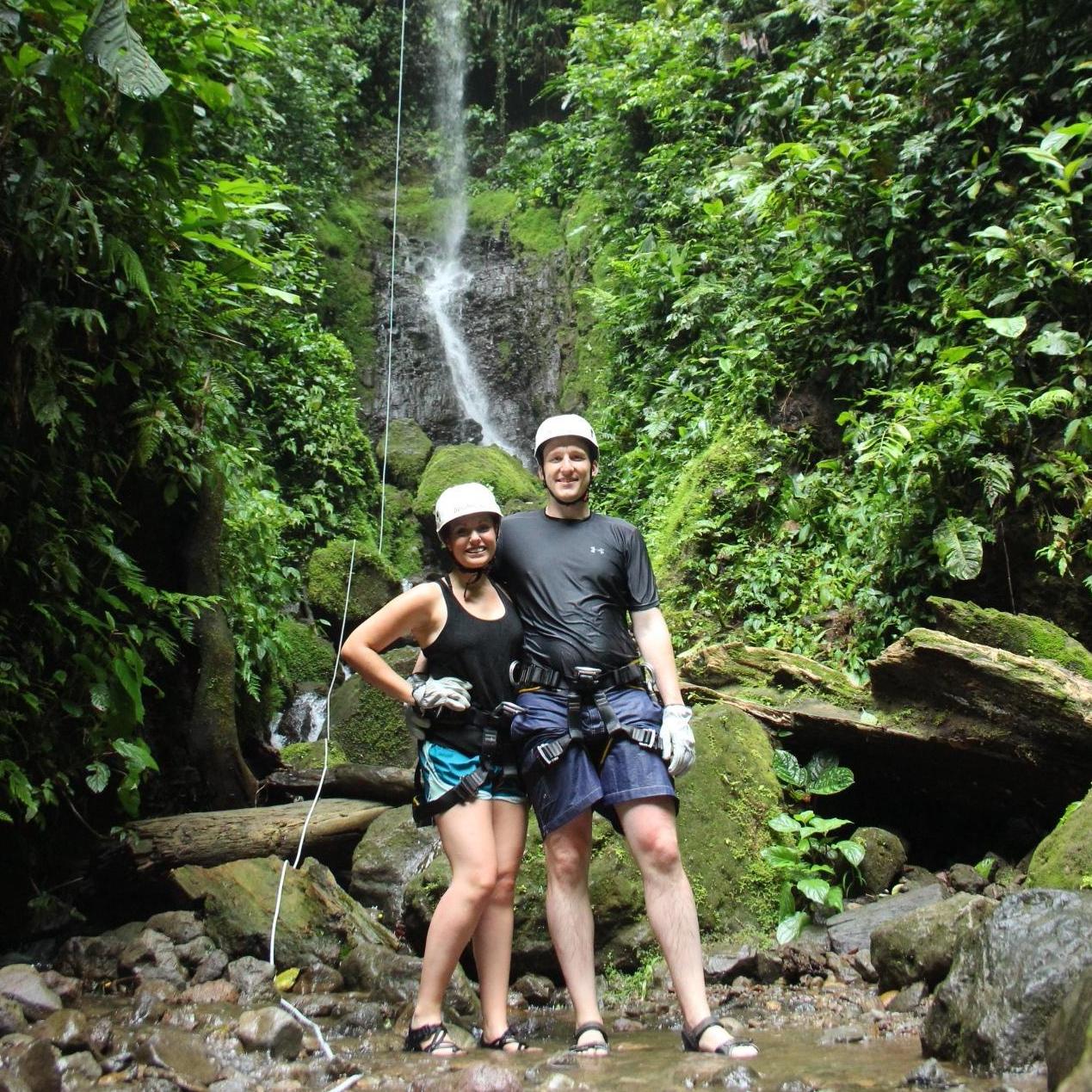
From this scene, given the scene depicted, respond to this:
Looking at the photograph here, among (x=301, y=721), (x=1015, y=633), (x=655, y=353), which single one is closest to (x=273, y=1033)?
(x=1015, y=633)

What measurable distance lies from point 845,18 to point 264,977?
10.2 m

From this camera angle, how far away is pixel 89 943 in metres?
4.59

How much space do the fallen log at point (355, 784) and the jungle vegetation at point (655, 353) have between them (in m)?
0.40

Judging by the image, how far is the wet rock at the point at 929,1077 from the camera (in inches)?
103

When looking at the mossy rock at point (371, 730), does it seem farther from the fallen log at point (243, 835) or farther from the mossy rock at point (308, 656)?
the fallen log at point (243, 835)

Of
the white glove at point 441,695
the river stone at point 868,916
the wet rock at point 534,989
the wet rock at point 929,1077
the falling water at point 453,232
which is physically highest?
the falling water at point 453,232

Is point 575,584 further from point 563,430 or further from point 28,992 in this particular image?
point 28,992

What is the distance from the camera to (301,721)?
31.7 ft

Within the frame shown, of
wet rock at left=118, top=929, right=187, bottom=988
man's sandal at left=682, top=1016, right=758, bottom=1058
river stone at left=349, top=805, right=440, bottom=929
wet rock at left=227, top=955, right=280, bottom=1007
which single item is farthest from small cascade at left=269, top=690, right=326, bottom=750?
man's sandal at left=682, top=1016, right=758, bottom=1058

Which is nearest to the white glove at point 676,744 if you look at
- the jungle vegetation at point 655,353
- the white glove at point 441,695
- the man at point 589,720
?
the man at point 589,720

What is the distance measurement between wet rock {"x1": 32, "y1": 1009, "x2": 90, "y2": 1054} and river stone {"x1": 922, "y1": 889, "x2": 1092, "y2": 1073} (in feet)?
8.68

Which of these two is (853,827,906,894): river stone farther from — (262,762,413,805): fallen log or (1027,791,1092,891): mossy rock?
(262,762,413,805): fallen log

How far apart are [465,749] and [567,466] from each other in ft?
3.63

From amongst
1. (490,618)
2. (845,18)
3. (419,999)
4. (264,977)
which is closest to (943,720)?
(490,618)
